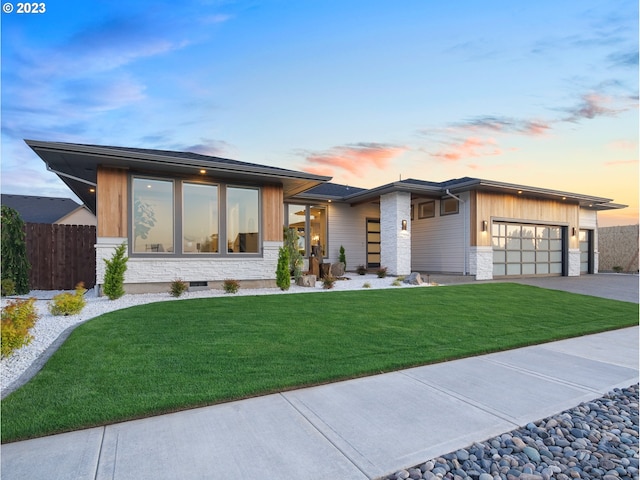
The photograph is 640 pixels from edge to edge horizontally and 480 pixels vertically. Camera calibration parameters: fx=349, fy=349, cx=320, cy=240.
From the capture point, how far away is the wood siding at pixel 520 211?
13464mm

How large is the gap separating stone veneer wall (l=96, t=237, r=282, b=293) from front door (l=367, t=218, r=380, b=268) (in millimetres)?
6910

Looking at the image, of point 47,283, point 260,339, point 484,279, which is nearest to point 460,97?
point 484,279

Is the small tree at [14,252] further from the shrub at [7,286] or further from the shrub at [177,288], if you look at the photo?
the shrub at [177,288]

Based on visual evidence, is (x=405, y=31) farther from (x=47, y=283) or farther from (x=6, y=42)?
(x=47, y=283)

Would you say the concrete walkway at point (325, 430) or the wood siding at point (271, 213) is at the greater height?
the wood siding at point (271, 213)

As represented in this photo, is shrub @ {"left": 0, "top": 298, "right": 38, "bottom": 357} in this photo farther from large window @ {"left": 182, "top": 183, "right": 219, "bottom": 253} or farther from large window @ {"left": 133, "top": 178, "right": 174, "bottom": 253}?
large window @ {"left": 182, "top": 183, "right": 219, "bottom": 253}

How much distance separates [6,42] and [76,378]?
263 inches

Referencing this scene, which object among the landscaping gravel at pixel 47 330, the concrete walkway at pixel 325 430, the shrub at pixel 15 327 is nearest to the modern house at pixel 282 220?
the landscaping gravel at pixel 47 330

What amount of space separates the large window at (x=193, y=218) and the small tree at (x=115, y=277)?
2.26 feet

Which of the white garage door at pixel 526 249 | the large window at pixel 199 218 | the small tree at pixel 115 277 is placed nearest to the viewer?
the small tree at pixel 115 277

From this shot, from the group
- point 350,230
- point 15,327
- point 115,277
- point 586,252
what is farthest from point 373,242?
point 15,327

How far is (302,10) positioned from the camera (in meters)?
8.34

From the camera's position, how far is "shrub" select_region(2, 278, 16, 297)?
8.42 m

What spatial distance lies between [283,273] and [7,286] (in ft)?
21.7
